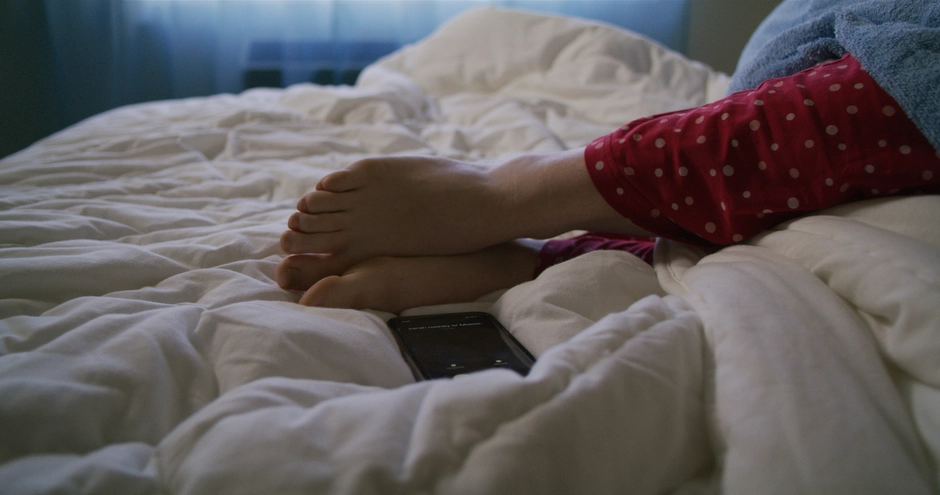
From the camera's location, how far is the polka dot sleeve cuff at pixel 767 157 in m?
0.49

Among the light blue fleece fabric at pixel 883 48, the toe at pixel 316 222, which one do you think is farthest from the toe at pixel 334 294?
the light blue fleece fabric at pixel 883 48

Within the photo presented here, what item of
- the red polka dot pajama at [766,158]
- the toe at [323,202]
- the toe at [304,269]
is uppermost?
the red polka dot pajama at [766,158]

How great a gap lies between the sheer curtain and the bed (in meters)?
1.84

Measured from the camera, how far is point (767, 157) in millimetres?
519

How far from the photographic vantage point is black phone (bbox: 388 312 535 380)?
1.51 feet

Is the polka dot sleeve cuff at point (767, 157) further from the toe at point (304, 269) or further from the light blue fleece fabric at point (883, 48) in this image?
the toe at point (304, 269)

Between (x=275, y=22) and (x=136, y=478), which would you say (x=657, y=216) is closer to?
(x=136, y=478)

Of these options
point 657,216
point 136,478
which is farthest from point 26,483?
point 657,216

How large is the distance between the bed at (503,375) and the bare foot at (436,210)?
66 millimetres

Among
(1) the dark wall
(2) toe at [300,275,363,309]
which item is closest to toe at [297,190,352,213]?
(2) toe at [300,275,363,309]

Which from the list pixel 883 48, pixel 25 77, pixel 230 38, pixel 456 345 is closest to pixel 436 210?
pixel 456 345

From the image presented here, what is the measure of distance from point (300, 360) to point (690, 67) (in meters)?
1.45

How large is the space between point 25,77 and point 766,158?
2530 mm

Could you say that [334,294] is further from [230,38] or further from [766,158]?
[230,38]
